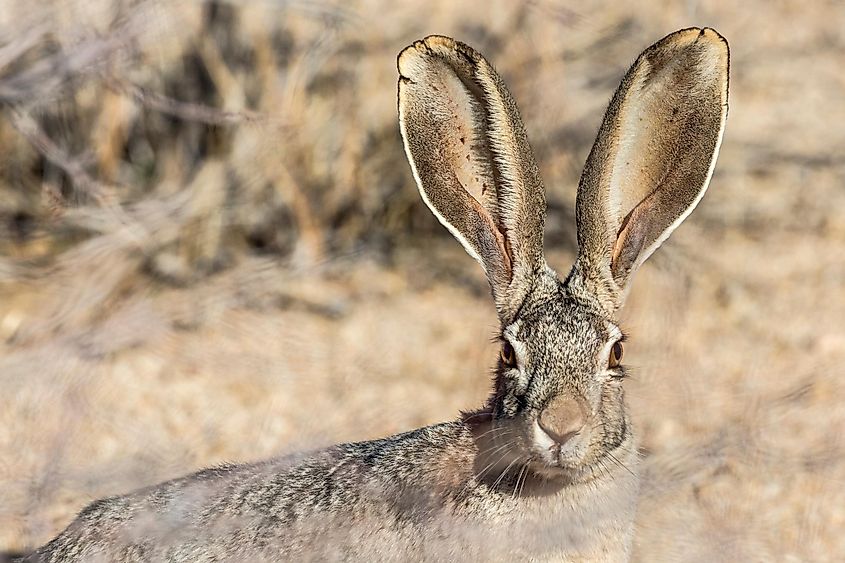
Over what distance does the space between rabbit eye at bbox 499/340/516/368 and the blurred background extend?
0.45 meters

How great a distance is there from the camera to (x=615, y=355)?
3.06m

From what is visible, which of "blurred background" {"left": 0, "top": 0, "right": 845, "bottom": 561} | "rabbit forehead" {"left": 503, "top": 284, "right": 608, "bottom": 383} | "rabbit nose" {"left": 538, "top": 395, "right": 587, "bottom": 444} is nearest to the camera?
"rabbit nose" {"left": 538, "top": 395, "right": 587, "bottom": 444}

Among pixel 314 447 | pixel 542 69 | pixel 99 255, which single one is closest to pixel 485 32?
pixel 542 69

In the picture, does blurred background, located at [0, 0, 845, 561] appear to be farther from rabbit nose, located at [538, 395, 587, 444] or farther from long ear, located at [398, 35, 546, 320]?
long ear, located at [398, 35, 546, 320]

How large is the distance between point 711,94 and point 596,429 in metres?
0.80

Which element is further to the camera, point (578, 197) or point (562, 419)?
point (578, 197)

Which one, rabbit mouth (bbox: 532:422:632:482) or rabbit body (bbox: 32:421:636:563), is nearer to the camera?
rabbit mouth (bbox: 532:422:632:482)

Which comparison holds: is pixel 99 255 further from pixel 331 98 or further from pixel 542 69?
pixel 542 69

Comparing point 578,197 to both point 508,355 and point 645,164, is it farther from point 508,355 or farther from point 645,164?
point 508,355

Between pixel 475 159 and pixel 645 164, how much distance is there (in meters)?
0.41

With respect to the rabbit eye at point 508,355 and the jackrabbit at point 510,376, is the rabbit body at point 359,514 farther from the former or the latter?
the rabbit eye at point 508,355

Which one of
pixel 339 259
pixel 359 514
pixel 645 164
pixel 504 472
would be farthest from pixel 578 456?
pixel 339 259

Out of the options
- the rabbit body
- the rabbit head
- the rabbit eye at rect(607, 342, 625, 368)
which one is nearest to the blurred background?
the rabbit body

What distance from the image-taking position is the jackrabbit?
2.98 m
